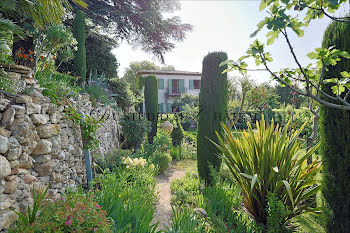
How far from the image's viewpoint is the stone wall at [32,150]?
6.98 ft

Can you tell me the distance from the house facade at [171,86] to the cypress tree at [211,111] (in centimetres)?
1493

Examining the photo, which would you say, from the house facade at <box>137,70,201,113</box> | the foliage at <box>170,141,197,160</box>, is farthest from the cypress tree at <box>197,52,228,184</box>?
the house facade at <box>137,70,201,113</box>

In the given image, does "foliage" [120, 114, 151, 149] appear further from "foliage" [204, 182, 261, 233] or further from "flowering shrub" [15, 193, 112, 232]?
"flowering shrub" [15, 193, 112, 232]

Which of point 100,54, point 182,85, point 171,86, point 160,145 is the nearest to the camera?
point 160,145

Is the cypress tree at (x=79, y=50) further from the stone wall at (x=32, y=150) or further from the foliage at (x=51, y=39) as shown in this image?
the stone wall at (x=32, y=150)

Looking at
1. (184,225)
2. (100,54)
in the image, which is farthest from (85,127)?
Answer: (100,54)

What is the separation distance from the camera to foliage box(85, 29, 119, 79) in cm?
1006

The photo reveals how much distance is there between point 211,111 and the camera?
514 cm

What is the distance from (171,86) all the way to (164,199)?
57.0 ft

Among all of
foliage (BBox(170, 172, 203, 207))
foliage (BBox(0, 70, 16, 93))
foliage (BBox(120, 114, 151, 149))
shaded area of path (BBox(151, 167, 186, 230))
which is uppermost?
foliage (BBox(0, 70, 16, 93))

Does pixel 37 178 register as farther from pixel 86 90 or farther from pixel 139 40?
pixel 139 40

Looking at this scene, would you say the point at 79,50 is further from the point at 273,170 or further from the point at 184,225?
the point at 273,170

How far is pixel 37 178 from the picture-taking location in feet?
8.61

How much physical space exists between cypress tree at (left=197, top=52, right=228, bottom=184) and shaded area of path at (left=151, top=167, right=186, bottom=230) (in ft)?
3.22
